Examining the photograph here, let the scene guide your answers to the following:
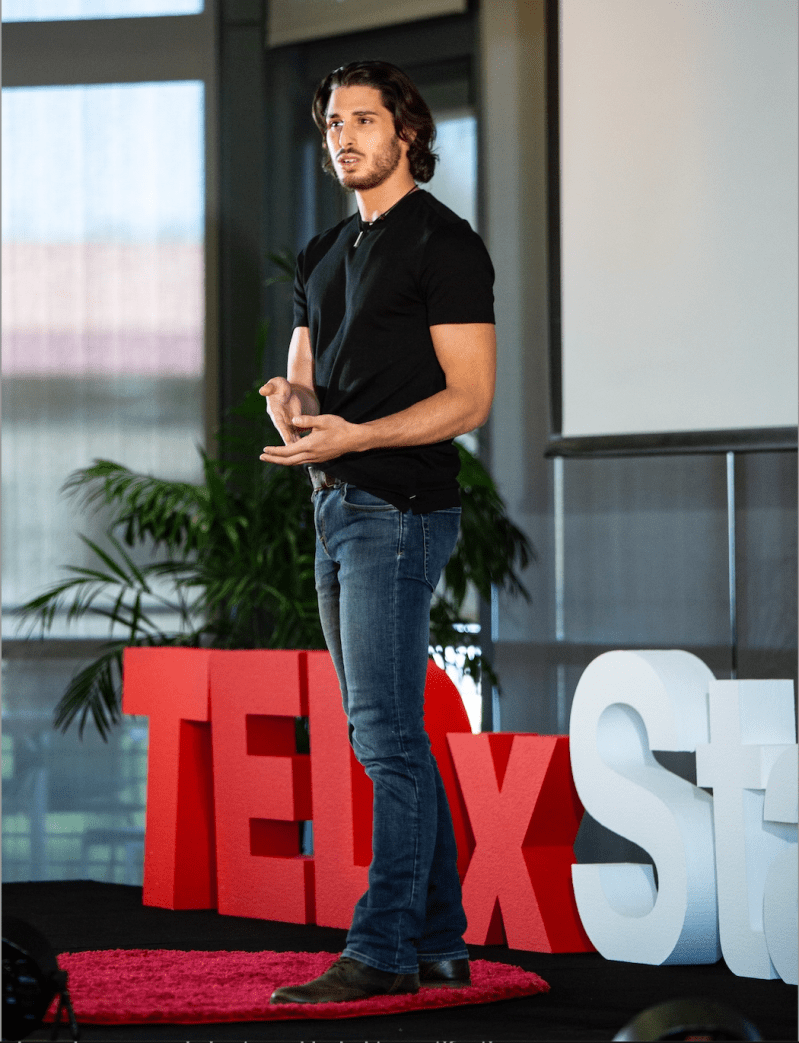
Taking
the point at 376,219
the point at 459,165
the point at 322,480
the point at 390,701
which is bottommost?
the point at 390,701

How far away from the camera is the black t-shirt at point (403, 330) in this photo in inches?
77.3

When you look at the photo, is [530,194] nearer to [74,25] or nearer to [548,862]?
[74,25]

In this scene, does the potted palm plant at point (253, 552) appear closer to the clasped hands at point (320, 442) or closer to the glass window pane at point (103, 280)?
the glass window pane at point (103, 280)

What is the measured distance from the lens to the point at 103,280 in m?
4.45

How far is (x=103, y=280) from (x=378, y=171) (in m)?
2.60

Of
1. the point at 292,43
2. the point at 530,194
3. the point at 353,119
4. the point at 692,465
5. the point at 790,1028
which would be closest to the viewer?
the point at 790,1028

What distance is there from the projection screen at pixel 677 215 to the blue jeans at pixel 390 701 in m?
1.55

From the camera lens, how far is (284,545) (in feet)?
11.5

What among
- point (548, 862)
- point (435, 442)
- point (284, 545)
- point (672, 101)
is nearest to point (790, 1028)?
point (548, 862)

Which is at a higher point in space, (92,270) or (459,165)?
(459,165)

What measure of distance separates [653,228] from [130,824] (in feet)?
7.92

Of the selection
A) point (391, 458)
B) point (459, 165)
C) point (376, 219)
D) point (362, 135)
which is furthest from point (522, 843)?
point (459, 165)

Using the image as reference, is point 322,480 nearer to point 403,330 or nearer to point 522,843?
point 403,330

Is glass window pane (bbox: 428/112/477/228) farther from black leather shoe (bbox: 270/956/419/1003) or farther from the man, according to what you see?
black leather shoe (bbox: 270/956/419/1003)
